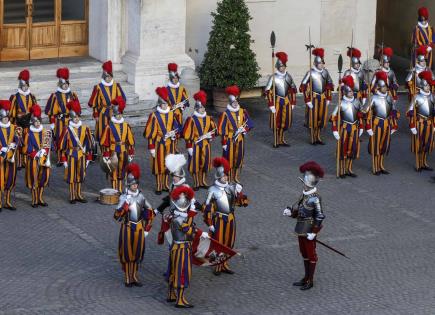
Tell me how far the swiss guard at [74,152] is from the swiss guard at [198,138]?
1.75m

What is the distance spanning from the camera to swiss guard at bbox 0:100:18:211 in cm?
2050

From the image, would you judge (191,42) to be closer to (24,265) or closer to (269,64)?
(269,64)

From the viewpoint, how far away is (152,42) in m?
26.3

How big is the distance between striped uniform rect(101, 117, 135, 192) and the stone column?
480cm

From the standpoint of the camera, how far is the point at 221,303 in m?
17.3

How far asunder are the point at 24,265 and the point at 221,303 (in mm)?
2891

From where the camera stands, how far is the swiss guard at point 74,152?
2116 cm

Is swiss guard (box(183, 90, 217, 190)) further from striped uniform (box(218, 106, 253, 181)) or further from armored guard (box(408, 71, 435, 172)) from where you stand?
armored guard (box(408, 71, 435, 172))

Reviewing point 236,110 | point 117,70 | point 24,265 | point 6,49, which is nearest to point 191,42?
point 117,70

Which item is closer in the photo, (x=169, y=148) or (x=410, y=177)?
(x=169, y=148)

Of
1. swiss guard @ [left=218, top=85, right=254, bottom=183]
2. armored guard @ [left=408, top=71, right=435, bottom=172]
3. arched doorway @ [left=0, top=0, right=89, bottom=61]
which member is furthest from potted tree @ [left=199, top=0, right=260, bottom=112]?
swiss guard @ [left=218, top=85, right=254, bottom=183]

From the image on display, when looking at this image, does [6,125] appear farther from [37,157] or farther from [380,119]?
[380,119]

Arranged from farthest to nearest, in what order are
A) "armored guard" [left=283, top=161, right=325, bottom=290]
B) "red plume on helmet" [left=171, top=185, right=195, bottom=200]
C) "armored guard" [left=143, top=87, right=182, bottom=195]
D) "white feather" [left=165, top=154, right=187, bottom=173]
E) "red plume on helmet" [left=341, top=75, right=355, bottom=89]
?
"red plume on helmet" [left=341, top=75, right=355, bottom=89], "armored guard" [left=143, top=87, right=182, bottom=195], "white feather" [left=165, top=154, right=187, bottom=173], "armored guard" [left=283, top=161, right=325, bottom=290], "red plume on helmet" [left=171, top=185, right=195, bottom=200]

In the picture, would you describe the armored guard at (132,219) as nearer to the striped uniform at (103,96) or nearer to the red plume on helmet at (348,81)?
the striped uniform at (103,96)
